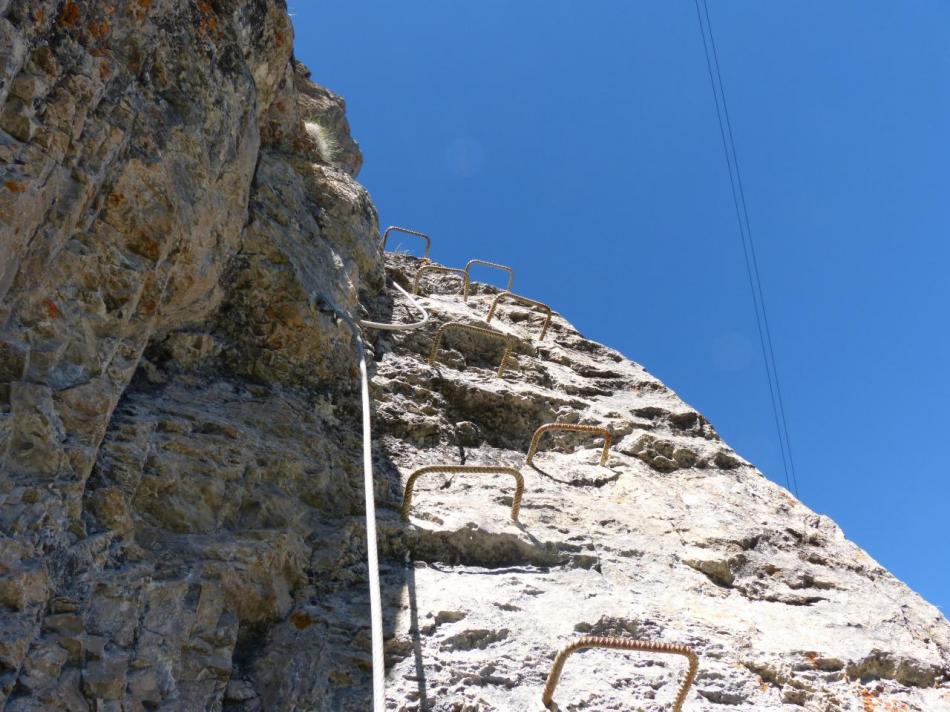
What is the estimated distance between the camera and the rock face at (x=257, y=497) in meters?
2.82

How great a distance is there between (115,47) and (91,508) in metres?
2.14

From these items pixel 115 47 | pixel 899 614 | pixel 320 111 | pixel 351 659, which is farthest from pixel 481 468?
pixel 320 111

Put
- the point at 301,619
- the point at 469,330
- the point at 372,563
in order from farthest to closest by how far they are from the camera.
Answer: the point at 469,330 < the point at 301,619 < the point at 372,563

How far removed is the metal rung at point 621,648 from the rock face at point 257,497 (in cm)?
14

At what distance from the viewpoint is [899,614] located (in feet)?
14.3

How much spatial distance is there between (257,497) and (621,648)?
1.83 metres

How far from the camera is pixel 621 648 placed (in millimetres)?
3094

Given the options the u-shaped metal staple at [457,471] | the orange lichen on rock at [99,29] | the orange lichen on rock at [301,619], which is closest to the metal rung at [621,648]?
the orange lichen on rock at [301,619]

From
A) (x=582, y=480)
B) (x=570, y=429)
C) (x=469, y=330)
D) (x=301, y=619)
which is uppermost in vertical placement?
(x=469, y=330)

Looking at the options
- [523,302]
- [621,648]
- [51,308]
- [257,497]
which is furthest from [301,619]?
[523,302]

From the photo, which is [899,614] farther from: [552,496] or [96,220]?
[96,220]

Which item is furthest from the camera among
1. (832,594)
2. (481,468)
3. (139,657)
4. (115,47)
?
(832,594)

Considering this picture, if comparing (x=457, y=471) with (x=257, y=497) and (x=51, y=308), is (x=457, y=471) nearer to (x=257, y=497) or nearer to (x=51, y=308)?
(x=257, y=497)

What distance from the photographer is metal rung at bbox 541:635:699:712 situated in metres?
3.05
